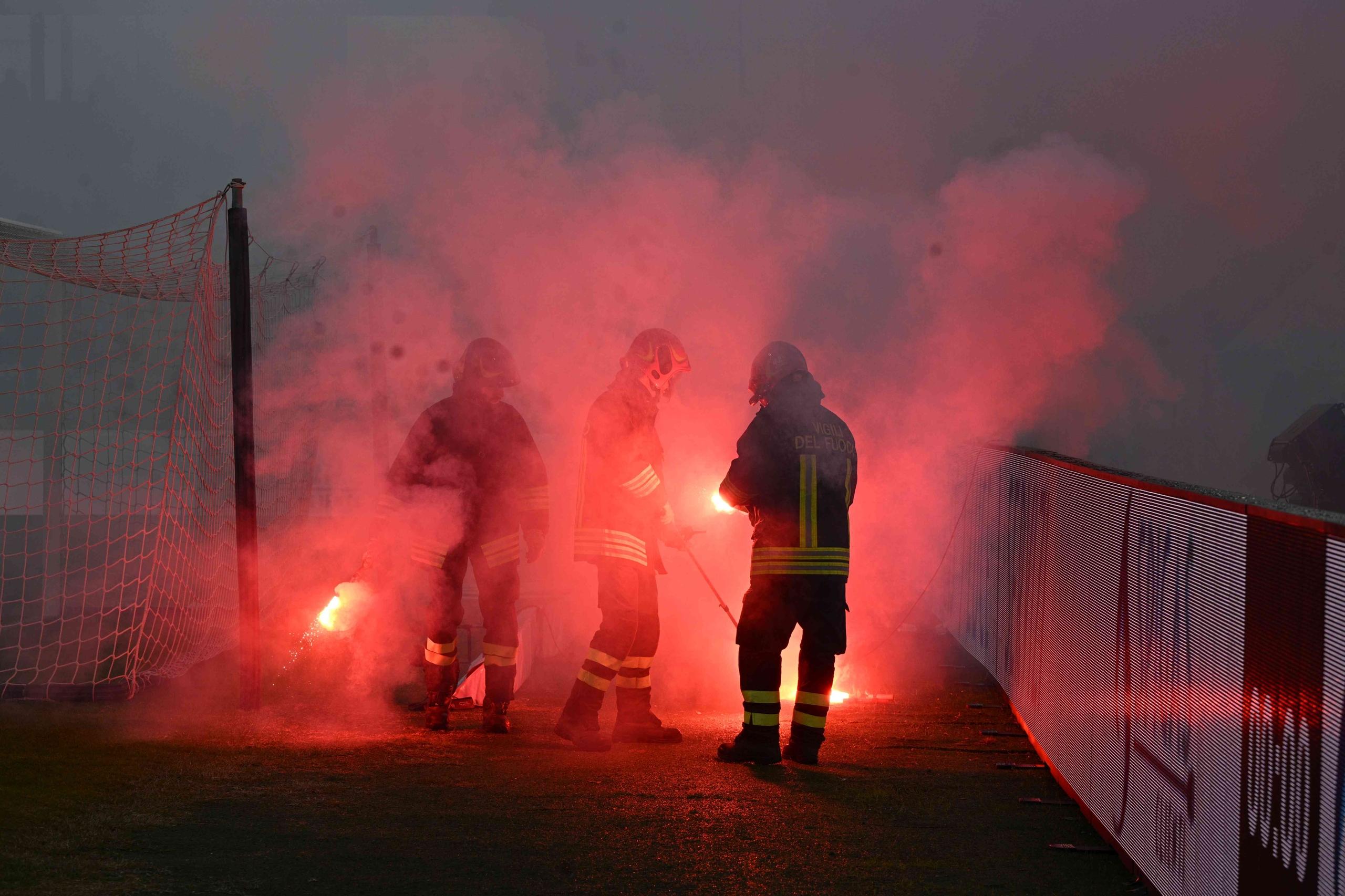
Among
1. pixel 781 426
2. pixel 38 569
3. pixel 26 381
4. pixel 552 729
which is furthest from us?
pixel 26 381

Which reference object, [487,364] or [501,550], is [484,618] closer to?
[501,550]

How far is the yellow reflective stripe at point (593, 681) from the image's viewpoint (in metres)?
4.36

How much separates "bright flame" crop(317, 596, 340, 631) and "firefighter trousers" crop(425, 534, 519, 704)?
52.5 inches

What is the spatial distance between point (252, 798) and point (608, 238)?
5181 millimetres

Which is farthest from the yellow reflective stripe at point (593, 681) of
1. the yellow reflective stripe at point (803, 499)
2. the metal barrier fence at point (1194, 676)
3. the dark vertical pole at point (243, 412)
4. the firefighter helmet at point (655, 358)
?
the metal barrier fence at point (1194, 676)

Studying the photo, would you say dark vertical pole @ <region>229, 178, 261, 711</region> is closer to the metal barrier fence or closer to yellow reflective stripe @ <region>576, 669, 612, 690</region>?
yellow reflective stripe @ <region>576, 669, 612, 690</region>

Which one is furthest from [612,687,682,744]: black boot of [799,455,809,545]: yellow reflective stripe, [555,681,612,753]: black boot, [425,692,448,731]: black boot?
[799,455,809,545]: yellow reflective stripe

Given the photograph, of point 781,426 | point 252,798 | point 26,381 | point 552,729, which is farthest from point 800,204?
point 26,381

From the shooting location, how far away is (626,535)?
14.8 feet

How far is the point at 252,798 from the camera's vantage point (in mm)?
3418

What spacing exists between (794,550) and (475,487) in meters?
1.58

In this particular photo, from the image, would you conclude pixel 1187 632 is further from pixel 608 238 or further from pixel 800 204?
pixel 800 204

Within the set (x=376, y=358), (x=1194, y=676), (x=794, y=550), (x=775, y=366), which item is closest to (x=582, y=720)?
(x=794, y=550)

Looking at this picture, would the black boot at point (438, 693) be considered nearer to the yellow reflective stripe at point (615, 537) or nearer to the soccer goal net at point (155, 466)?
the yellow reflective stripe at point (615, 537)
